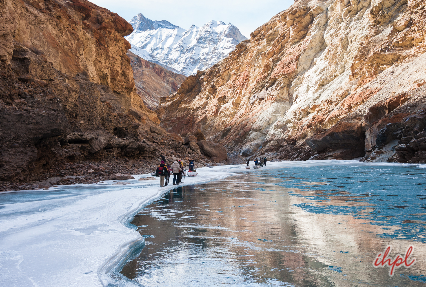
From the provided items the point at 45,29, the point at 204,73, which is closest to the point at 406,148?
the point at 45,29

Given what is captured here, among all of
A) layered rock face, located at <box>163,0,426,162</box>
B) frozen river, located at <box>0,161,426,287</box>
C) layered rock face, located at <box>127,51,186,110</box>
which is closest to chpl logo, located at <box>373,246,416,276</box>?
frozen river, located at <box>0,161,426,287</box>

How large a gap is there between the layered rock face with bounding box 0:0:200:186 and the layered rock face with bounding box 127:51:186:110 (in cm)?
9209

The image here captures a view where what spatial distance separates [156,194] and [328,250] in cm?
784

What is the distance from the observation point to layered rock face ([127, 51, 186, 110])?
13880 cm

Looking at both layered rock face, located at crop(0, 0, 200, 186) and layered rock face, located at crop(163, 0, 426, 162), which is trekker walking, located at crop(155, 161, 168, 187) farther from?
layered rock face, located at crop(163, 0, 426, 162)

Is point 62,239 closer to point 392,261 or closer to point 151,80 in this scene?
point 392,261

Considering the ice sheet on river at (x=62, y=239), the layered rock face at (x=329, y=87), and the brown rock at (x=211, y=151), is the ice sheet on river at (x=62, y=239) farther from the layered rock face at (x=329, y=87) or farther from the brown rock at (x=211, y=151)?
the brown rock at (x=211, y=151)

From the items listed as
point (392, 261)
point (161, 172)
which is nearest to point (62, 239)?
point (392, 261)

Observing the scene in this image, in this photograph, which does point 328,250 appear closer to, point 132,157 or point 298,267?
point 298,267

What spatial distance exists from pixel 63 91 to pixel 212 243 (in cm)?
1643

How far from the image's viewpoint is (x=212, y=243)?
16.9ft

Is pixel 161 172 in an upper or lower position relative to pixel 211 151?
lower

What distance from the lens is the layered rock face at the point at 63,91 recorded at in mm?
12852

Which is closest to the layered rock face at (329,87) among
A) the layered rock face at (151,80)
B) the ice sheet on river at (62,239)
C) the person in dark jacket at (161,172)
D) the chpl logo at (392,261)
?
the person in dark jacket at (161,172)
